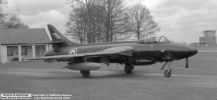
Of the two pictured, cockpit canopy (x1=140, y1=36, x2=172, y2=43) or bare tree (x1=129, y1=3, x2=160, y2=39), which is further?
bare tree (x1=129, y1=3, x2=160, y2=39)

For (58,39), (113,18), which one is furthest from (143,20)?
(58,39)

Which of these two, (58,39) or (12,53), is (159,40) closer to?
(58,39)

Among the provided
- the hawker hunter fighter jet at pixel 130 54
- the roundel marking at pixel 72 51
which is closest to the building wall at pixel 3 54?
the roundel marking at pixel 72 51

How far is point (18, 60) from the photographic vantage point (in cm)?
4359

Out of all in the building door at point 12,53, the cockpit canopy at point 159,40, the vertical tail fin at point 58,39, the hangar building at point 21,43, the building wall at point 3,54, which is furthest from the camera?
the building door at point 12,53

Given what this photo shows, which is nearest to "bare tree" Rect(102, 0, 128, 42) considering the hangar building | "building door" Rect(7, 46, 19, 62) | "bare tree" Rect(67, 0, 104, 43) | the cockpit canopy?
"bare tree" Rect(67, 0, 104, 43)

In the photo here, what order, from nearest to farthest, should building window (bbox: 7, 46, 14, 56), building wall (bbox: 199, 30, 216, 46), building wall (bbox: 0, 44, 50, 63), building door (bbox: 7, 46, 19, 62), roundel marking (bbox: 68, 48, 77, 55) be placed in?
roundel marking (bbox: 68, 48, 77, 55) < building wall (bbox: 0, 44, 50, 63) < building door (bbox: 7, 46, 19, 62) < building window (bbox: 7, 46, 14, 56) < building wall (bbox: 199, 30, 216, 46)

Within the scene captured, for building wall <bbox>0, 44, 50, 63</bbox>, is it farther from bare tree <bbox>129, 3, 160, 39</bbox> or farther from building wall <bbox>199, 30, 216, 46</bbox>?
building wall <bbox>199, 30, 216, 46</bbox>

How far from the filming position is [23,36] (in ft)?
151

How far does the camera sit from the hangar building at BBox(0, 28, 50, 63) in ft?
140

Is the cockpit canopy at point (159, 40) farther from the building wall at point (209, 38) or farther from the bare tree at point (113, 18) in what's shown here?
the building wall at point (209, 38)

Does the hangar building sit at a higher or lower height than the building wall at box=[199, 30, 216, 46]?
lower

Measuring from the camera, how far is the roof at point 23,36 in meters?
43.9

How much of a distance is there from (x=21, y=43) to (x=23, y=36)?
2.71 meters
